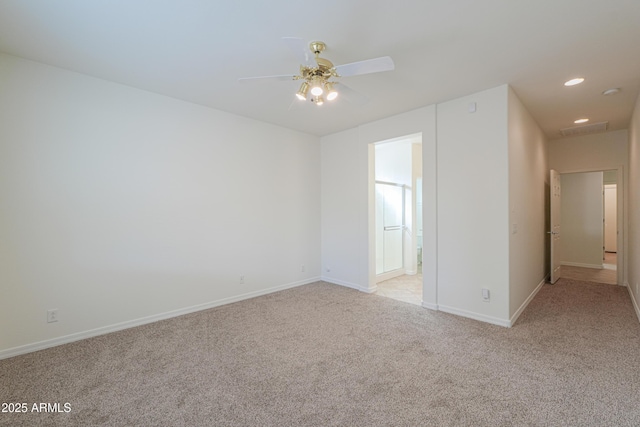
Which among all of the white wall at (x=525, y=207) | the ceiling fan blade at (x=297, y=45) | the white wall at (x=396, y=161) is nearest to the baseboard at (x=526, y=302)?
the white wall at (x=525, y=207)

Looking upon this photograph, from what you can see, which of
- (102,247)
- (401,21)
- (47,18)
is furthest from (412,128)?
(102,247)

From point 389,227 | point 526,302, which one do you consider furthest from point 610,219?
point 389,227

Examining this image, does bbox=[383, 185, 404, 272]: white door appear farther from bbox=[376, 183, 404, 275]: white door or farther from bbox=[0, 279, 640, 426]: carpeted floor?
bbox=[0, 279, 640, 426]: carpeted floor

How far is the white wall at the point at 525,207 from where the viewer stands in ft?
10.6

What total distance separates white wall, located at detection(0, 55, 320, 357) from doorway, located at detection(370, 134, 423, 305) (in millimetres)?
2081

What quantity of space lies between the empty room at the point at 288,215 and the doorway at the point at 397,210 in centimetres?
81

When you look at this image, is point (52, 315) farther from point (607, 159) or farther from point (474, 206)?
point (607, 159)

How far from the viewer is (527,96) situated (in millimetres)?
3398

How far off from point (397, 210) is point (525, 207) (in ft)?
7.89

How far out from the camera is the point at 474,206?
335 cm

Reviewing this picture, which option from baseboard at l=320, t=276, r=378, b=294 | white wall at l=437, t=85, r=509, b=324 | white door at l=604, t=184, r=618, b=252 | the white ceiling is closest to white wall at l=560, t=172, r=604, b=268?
white door at l=604, t=184, r=618, b=252

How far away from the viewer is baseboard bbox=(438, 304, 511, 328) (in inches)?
123

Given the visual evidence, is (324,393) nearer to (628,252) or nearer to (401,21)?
(401,21)

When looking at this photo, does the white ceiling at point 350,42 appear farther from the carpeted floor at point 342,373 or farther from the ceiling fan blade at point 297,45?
the carpeted floor at point 342,373
